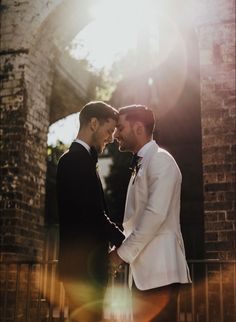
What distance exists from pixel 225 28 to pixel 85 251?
399 centimetres

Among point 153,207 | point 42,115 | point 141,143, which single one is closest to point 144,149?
point 141,143

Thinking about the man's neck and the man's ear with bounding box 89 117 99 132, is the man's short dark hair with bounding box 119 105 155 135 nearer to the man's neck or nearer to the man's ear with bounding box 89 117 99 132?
the man's neck

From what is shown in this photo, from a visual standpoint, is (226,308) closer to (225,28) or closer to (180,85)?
(225,28)

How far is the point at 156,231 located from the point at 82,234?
448 millimetres

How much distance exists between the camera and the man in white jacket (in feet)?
9.69

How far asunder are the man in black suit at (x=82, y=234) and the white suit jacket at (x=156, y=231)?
18 centimetres

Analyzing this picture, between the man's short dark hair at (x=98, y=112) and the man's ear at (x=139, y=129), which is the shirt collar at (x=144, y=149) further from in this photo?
the man's short dark hair at (x=98, y=112)

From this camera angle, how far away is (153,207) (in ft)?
9.86

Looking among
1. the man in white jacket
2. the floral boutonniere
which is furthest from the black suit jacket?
the floral boutonniere

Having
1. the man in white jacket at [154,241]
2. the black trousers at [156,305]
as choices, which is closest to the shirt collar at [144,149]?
the man in white jacket at [154,241]

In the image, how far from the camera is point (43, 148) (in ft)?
23.5

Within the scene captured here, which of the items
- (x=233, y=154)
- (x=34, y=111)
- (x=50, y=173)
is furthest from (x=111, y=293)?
(x=50, y=173)

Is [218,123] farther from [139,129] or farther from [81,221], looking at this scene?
[81,221]

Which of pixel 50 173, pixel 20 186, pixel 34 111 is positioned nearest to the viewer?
pixel 20 186
